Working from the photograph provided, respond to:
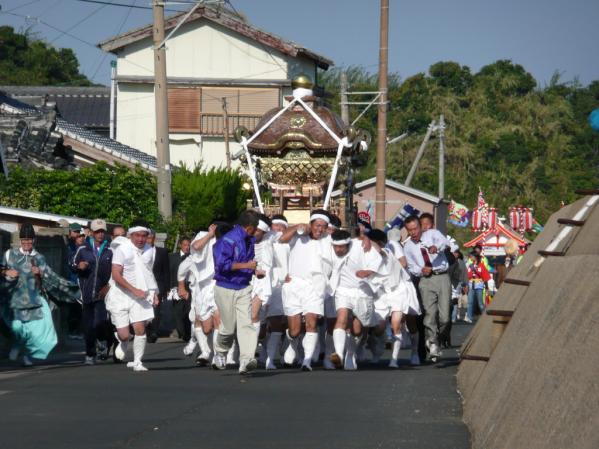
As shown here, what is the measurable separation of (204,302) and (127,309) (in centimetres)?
120

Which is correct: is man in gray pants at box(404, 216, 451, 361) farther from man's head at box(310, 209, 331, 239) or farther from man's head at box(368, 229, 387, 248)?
man's head at box(310, 209, 331, 239)

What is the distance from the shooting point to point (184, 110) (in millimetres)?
52844

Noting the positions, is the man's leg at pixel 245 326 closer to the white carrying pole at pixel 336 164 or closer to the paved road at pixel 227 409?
the paved road at pixel 227 409

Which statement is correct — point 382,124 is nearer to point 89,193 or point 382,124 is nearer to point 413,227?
point 89,193

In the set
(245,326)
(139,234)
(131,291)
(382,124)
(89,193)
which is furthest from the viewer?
(382,124)

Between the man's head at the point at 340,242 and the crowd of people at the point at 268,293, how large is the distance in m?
0.02

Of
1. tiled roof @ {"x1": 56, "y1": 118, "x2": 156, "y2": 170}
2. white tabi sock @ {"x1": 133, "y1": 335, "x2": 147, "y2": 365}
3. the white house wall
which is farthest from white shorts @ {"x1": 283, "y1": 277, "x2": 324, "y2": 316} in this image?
the white house wall

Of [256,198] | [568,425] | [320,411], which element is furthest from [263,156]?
[568,425]

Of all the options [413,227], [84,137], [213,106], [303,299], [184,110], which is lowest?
[303,299]

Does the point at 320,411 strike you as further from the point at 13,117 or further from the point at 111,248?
the point at 13,117

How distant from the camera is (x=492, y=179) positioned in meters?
79.6

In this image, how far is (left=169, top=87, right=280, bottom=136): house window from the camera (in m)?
52.2

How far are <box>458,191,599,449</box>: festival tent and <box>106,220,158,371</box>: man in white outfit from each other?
5.52 m

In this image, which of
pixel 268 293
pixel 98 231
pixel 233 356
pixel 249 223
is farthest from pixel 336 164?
pixel 249 223
